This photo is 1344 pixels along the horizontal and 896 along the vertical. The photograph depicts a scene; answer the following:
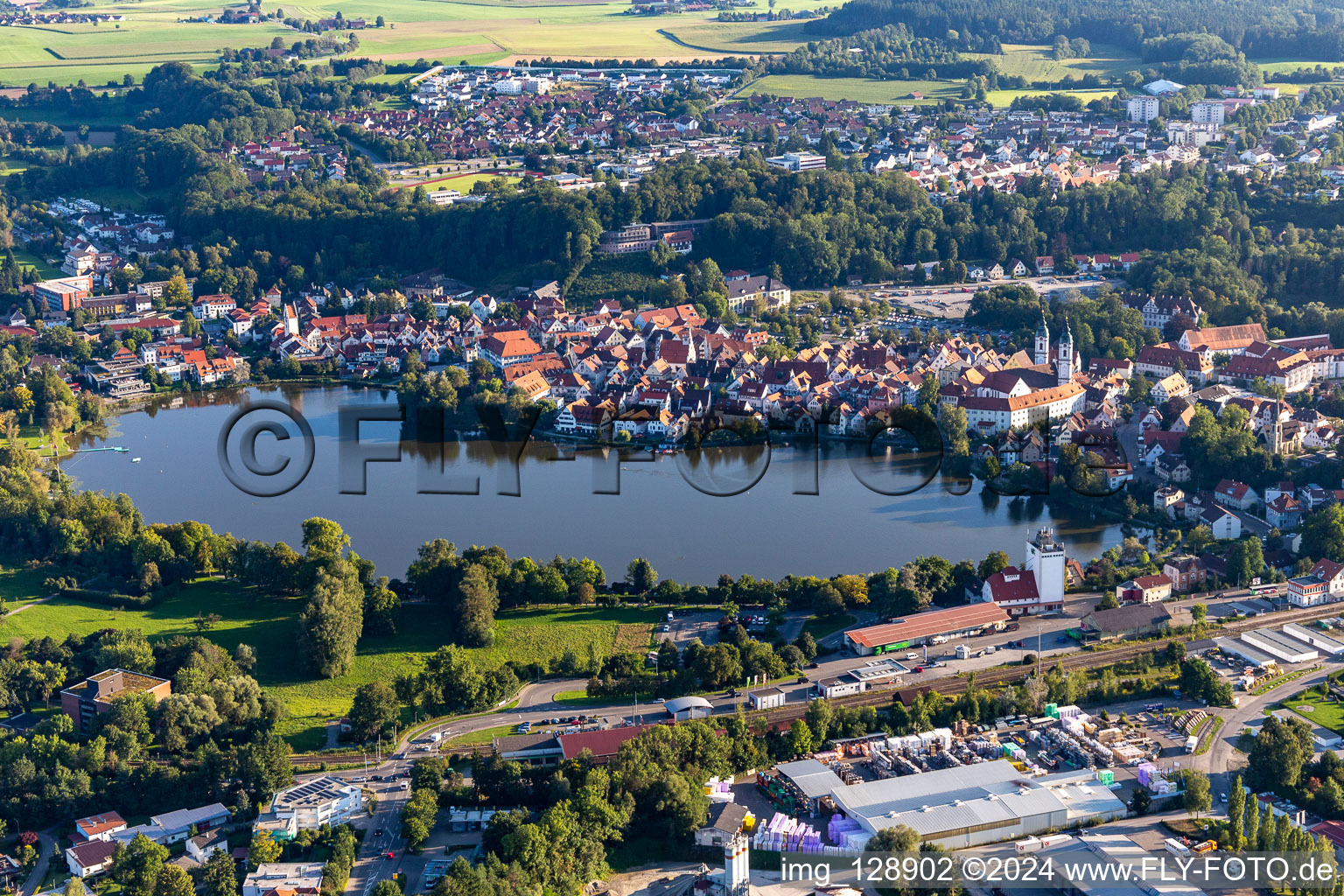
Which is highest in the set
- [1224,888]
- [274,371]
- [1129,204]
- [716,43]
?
[716,43]

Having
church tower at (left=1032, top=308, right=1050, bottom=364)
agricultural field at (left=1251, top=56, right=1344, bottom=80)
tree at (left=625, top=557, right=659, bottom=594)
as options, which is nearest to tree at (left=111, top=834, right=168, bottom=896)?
tree at (left=625, top=557, right=659, bottom=594)

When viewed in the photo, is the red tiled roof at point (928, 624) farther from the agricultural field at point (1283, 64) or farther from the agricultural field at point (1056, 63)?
the agricultural field at point (1056, 63)

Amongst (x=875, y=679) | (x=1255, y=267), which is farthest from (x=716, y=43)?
(x=875, y=679)

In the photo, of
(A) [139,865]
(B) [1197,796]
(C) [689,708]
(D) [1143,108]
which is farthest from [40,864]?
(D) [1143,108]

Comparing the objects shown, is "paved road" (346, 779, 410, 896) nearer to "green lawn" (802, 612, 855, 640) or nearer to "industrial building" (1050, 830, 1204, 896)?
"green lawn" (802, 612, 855, 640)

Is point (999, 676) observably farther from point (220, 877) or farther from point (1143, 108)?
point (1143, 108)

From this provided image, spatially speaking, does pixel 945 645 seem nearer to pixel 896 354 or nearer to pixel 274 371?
pixel 896 354
